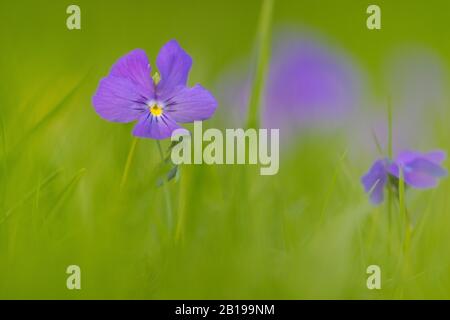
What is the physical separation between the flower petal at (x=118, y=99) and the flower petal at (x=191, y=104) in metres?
0.06

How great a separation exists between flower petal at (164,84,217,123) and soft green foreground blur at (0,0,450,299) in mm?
92

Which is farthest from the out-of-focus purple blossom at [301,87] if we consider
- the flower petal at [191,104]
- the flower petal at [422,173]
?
the flower petal at [422,173]

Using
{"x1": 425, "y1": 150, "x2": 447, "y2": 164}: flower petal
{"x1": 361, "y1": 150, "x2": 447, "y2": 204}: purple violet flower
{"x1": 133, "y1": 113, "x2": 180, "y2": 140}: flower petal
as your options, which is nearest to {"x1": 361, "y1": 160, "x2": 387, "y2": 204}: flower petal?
{"x1": 361, "y1": 150, "x2": 447, "y2": 204}: purple violet flower

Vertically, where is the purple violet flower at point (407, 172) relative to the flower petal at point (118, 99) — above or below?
below

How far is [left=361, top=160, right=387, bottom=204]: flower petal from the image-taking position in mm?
1452

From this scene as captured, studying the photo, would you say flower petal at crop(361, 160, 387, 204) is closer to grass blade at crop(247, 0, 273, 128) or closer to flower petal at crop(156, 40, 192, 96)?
grass blade at crop(247, 0, 273, 128)

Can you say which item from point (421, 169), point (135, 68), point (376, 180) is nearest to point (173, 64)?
point (135, 68)

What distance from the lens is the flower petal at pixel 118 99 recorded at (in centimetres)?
139

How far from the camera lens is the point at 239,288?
121cm

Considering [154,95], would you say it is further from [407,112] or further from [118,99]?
[407,112]

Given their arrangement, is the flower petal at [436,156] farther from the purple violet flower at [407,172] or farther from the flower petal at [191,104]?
the flower petal at [191,104]

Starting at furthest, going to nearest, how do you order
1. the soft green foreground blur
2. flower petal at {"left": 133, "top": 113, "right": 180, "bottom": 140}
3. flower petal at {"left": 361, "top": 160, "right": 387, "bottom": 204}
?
1. flower petal at {"left": 361, "top": 160, "right": 387, "bottom": 204}
2. flower petal at {"left": 133, "top": 113, "right": 180, "bottom": 140}
3. the soft green foreground blur

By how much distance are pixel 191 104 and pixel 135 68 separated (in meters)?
0.12
